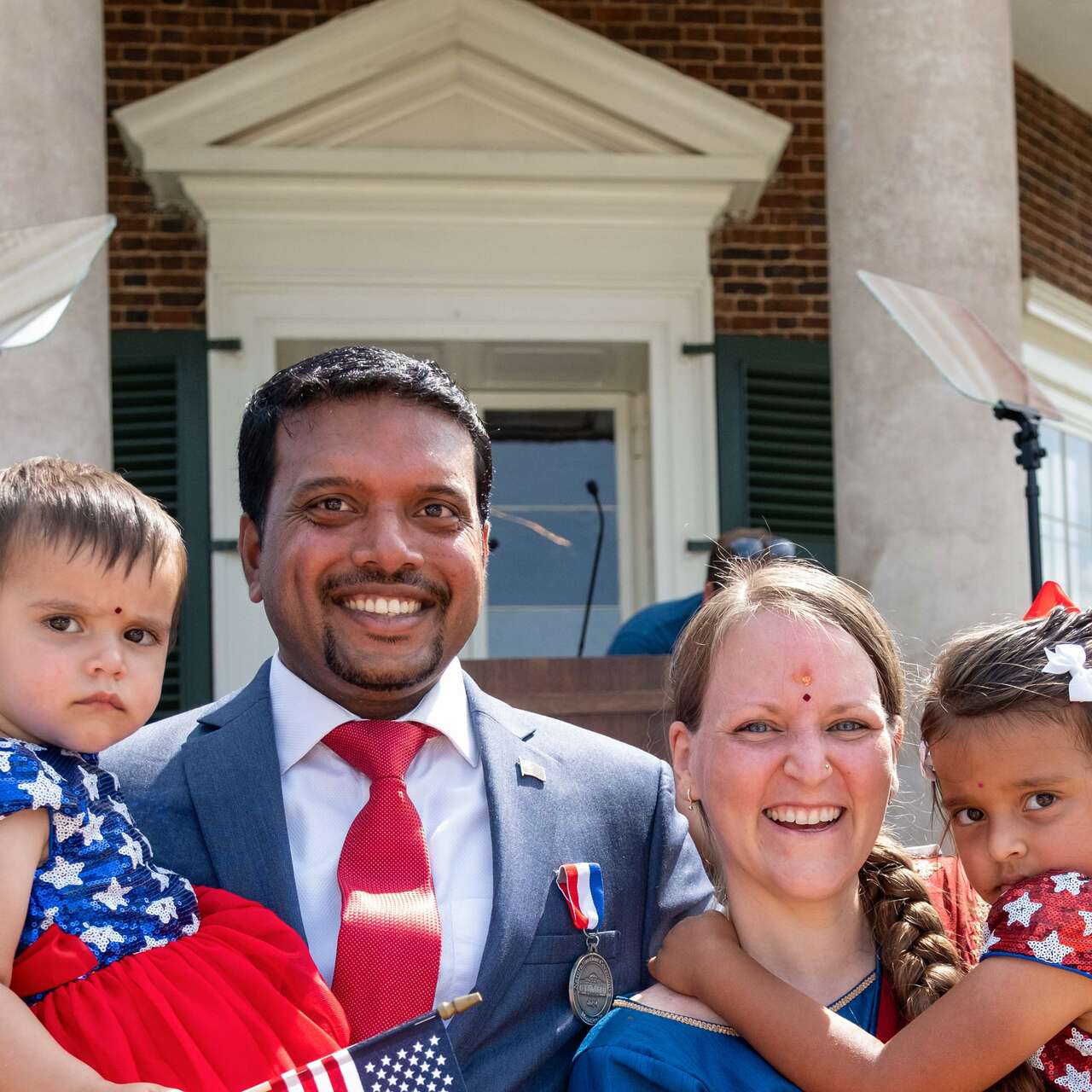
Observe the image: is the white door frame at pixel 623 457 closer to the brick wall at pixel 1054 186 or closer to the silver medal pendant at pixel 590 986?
the brick wall at pixel 1054 186

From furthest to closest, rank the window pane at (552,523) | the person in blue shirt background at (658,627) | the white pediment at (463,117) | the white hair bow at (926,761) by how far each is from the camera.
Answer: the window pane at (552,523) < the white pediment at (463,117) < the person in blue shirt background at (658,627) < the white hair bow at (926,761)

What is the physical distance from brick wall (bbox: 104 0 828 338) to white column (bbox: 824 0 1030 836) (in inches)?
81.2

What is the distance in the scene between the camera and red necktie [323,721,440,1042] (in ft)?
8.29

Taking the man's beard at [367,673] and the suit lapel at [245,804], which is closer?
the suit lapel at [245,804]

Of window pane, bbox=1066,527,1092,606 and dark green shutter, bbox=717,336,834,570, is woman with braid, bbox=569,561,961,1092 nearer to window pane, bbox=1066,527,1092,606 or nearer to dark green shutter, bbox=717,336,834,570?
dark green shutter, bbox=717,336,834,570

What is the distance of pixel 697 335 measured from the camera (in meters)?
8.53

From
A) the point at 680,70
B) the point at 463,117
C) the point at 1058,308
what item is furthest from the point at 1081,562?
the point at 463,117

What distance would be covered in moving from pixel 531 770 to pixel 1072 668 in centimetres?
87

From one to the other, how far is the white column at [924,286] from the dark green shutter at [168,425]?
3.16 metres

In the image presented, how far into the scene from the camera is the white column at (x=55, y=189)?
19.2 feet

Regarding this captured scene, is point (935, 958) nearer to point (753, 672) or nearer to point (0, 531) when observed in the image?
point (753, 672)

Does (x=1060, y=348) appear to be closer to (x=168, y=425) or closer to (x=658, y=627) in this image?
(x=658, y=627)

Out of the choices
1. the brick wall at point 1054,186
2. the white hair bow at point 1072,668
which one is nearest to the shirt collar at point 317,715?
the white hair bow at point 1072,668

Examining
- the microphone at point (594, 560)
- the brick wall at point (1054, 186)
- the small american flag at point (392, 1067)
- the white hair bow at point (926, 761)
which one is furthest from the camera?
the brick wall at point (1054, 186)
